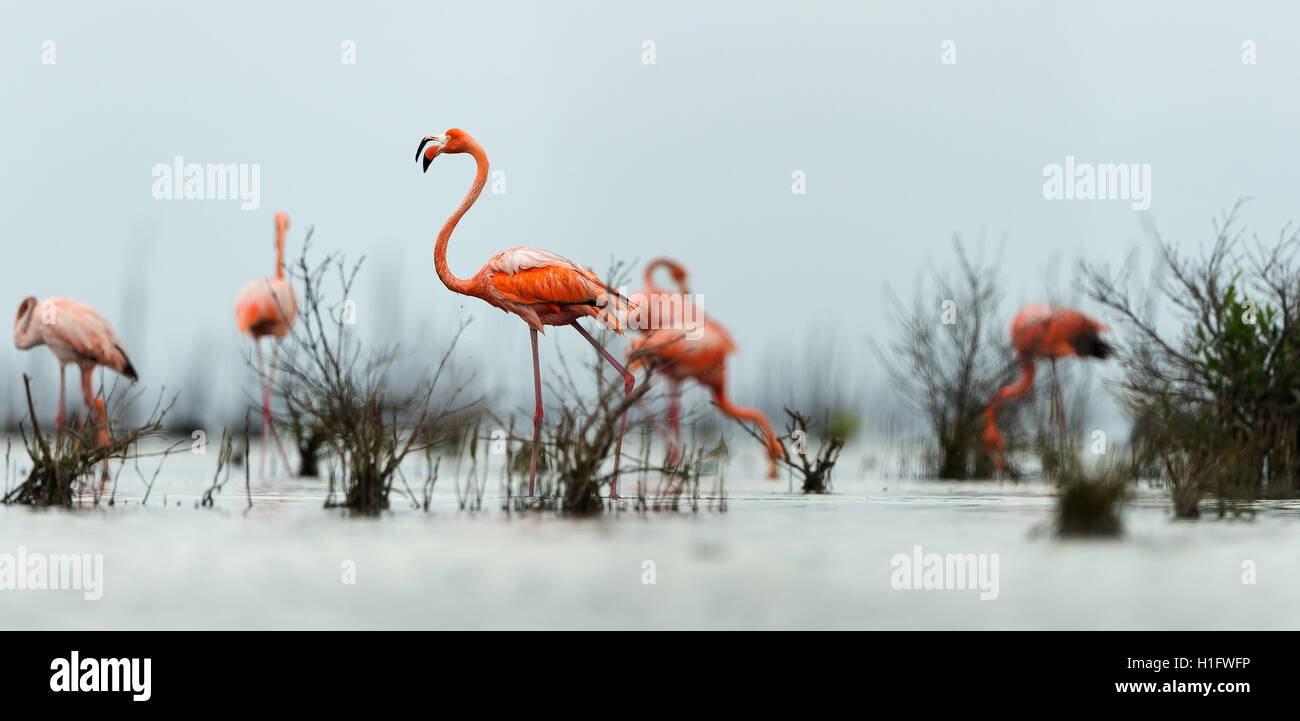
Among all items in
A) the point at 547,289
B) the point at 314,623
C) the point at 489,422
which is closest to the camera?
the point at 314,623

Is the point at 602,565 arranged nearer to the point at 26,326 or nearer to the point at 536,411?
the point at 536,411

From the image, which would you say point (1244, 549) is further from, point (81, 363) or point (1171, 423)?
point (81, 363)

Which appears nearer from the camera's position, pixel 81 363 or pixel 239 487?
pixel 239 487

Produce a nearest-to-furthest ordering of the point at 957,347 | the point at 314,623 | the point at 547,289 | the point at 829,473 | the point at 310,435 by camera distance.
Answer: the point at 314,623
the point at 547,289
the point at 829,473
the point at 310,435
the point at 957,347

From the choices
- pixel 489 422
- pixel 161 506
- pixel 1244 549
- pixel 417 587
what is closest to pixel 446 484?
pixel 489 422

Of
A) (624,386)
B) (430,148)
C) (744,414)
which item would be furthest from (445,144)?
(744,414)

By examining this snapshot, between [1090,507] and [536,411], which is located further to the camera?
[536,411]

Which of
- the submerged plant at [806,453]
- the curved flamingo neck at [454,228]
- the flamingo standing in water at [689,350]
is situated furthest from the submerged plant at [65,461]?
the submerged plant at [806,453]

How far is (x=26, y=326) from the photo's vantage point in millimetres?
11570

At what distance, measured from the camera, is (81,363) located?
37.8 ft

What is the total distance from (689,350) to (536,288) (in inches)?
121

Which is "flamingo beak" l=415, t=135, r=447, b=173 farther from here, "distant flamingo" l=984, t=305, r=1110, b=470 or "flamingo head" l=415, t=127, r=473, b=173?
"distant flamingo" l=984, t=305, r=1110, b=470

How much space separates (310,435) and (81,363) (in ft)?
6.27

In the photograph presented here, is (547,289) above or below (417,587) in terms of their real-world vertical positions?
above
